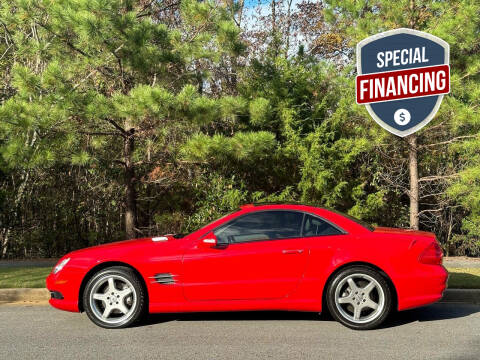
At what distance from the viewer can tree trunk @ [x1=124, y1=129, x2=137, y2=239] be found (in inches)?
461

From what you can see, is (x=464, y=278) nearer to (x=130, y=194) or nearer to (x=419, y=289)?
(x=419, y=289)

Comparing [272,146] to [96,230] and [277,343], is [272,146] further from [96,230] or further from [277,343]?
[277,343]

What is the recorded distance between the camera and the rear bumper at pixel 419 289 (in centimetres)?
577

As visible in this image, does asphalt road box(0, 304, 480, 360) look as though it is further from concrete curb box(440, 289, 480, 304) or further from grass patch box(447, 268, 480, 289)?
grass patch box(447, 268, 480, 289)

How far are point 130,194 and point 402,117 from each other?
20.0 ft

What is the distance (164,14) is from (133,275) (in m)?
11.7

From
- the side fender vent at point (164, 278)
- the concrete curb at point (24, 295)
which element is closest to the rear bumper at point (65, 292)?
the side fender vent at point (164, 278)

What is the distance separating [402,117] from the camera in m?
11.2

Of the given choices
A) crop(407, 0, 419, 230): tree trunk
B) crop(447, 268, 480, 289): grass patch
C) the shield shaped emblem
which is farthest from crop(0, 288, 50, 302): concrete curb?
crop(407, 0, 419, 230): tree trunk

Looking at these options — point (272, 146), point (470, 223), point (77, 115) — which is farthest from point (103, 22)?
point (470, 223)

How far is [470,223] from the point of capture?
11.6m

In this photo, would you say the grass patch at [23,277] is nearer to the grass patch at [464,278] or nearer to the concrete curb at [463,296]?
the concrete curb at [463,296]

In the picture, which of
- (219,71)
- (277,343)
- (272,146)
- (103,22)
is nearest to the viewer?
(277,343)

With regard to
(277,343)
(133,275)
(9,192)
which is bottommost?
(277,343)
